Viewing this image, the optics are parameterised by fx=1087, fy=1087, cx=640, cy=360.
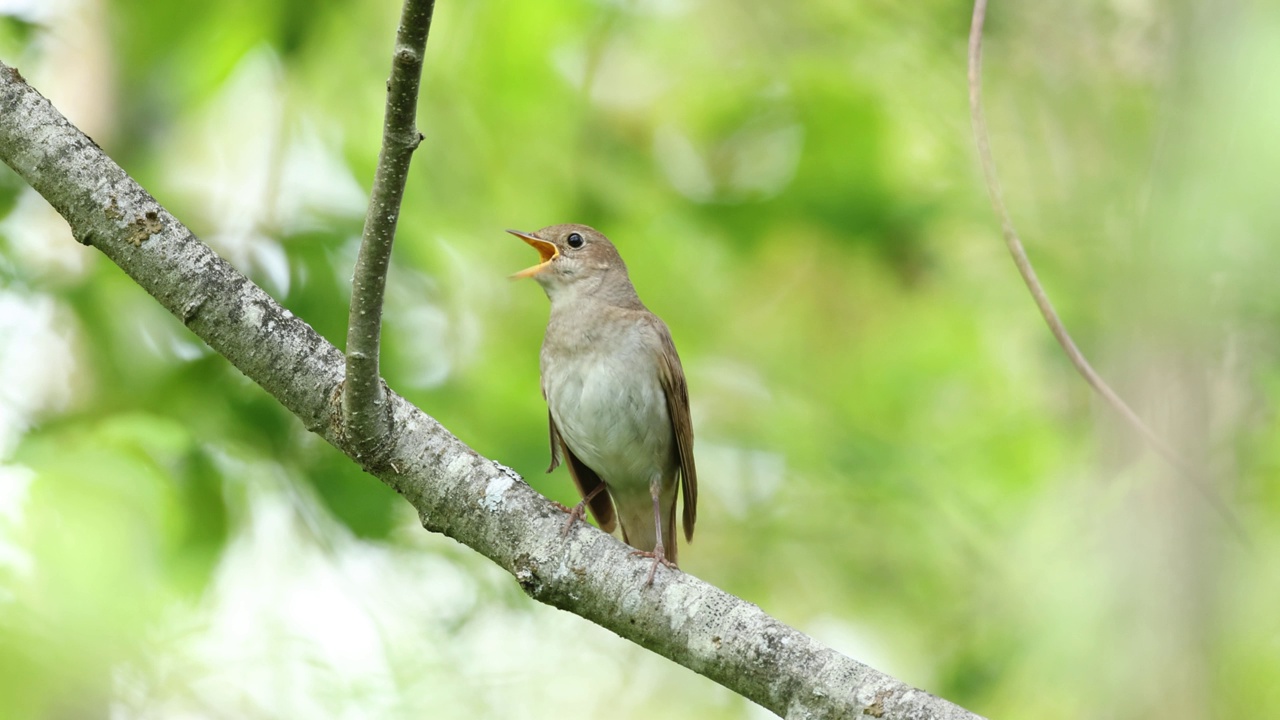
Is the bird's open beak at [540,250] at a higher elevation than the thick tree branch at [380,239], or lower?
higher

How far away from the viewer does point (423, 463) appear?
333cm

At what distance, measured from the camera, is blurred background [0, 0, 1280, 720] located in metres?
4.65

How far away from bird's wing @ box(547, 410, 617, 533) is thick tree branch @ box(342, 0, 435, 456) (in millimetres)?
1933

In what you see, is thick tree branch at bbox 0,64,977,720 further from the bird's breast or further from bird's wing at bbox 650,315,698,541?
bird's wing at bbox 650,315,698,541

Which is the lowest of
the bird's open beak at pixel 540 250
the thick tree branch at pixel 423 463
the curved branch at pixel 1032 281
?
the thick tree branch at pixel 423 463

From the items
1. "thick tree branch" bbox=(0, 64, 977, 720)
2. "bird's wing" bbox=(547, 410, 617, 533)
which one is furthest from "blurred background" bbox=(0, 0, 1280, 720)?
"thick tree branch" bbox=(0, 64, 977, 720)

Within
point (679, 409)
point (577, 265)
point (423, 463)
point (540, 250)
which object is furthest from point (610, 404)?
point (423, 463)

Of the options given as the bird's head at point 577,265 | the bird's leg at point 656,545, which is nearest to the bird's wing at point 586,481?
the bird's leg at point 656,545

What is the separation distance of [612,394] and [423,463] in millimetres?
1816

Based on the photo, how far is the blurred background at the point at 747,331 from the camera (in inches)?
183

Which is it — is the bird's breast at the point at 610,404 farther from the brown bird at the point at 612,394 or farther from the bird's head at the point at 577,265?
the bird's head at the point at 577,265

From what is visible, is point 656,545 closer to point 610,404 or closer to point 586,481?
point 586,481

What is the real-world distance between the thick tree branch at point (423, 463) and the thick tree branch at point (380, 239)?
0.09m

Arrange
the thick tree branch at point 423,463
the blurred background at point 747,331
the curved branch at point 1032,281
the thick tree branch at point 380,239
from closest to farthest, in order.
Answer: the thick tree branch at point 380,239, the thick tree branch at point 423,463, the curved branch at point 1032,281, the blurred background at point 747,331
